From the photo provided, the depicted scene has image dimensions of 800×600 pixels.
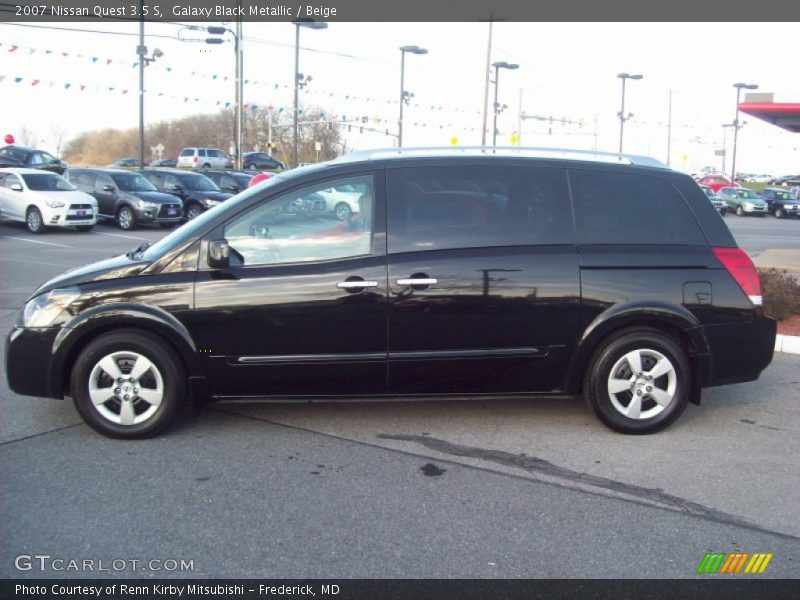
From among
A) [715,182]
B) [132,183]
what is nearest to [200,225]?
[132,183]

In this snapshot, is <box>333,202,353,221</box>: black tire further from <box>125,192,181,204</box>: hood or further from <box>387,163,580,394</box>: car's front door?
<box>125,192,181,204</box>: hood

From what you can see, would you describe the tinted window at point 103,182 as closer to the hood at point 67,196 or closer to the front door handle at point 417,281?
the hood at point 67,196

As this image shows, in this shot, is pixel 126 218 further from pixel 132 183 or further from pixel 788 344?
pixel 788 344

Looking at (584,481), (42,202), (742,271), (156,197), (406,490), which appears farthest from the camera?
(156,197)

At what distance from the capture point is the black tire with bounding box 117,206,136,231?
73.0 ft

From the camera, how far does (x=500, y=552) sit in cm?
366

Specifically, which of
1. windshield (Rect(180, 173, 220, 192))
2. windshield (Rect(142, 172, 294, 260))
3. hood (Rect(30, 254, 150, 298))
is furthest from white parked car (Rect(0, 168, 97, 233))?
windshield (Rect(142, 172, 294, 260))

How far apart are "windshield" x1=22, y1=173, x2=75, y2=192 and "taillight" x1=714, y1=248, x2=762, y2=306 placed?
1966 centimetres

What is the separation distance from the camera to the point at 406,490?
436cm

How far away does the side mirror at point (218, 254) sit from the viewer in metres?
4.96

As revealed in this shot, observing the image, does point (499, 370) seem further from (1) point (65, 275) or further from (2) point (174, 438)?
(1) point (65, 275)

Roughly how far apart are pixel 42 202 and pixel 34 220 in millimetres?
559

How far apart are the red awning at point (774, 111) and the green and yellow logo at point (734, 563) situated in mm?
16067
